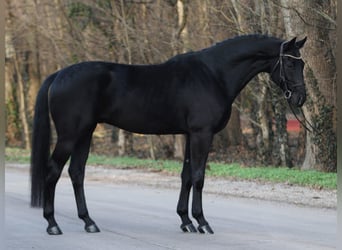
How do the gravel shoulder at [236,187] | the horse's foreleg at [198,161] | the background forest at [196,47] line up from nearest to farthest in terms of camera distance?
the horse's foreleg at [198,161] → the gravel shoulder at [236,187] → the background forest at [196,47]

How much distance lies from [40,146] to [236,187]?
23.6ft

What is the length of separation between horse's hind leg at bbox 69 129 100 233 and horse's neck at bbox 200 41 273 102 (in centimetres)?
179

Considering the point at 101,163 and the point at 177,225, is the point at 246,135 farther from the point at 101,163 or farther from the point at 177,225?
the point at 177,225

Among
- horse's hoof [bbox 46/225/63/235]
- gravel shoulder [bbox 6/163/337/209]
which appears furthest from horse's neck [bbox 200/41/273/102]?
gravel shoulder [bbox 6/163/337/209]

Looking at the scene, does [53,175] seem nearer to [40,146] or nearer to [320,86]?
[40,146]

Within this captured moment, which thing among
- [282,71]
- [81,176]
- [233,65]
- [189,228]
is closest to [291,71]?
[282,71]

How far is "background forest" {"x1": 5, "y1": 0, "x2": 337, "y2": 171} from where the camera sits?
57.5 feet

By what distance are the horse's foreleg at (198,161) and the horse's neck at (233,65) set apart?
0.65 metres

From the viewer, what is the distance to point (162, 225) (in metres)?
10.1

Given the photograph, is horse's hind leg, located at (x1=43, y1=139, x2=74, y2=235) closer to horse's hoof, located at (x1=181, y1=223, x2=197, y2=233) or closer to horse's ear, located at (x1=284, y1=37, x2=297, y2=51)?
horse's hoof, located at (x1=181, y1=223, x2=197, y2=233)

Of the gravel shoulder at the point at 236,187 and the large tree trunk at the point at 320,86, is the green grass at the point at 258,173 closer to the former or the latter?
the gravel shoulder at the point at 236,187

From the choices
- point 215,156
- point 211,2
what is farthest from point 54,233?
point 215,156

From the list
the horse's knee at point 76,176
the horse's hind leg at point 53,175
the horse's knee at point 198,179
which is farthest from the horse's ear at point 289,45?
the horse's knee at point 76,176

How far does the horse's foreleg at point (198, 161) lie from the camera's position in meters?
8.84
